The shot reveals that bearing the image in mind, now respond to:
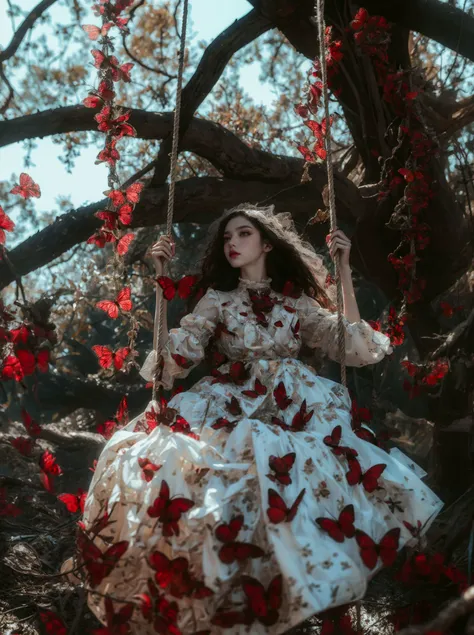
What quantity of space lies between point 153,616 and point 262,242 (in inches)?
72.5

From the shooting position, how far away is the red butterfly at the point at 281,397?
2641mm

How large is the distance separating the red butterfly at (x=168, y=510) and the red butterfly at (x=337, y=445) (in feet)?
1.89

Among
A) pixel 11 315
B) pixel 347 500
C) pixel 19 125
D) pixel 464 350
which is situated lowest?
pixel 347 500

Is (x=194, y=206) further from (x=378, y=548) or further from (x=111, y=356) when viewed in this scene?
(x=378, y=548)

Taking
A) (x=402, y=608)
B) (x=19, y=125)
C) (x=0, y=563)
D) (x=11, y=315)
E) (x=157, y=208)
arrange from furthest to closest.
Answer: (x=157, y=208), (x=19, y=125), (x=0, y=563), (x=402, y=608), (x=11, y=315)

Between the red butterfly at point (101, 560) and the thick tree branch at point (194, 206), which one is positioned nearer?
the red butterfly at point (101, 560)

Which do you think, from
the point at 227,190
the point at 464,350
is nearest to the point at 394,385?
the point at 464,350

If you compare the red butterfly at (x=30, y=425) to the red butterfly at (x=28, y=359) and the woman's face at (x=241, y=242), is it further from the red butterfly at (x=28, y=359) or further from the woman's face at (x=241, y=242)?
the woman's face at (x=241, y=242)

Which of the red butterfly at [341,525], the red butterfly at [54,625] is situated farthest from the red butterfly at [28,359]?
the red butterfly at [341,525]

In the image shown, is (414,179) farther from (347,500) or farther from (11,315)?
(11,315)

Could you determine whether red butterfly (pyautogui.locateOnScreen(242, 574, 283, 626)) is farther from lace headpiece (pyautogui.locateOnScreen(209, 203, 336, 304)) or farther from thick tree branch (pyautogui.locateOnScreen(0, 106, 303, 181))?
thick tree branch (pyautogui.locateOnScreen(0, 106, 303, 181))

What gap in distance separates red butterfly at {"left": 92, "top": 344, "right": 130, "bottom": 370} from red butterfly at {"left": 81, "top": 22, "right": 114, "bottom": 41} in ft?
4.36

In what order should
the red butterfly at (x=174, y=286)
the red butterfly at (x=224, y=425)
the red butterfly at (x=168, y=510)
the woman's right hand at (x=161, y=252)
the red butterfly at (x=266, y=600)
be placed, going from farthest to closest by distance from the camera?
1. the woman's right hand at (x=161, y=252)
2. the red butterfly at (x=174, y=286)
3. the red butterfly at (x=224, y=425)
4. the red butterfly at (x=168, y=510)
5. the red butterfly at (x=266, y=600)

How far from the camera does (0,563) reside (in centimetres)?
285
